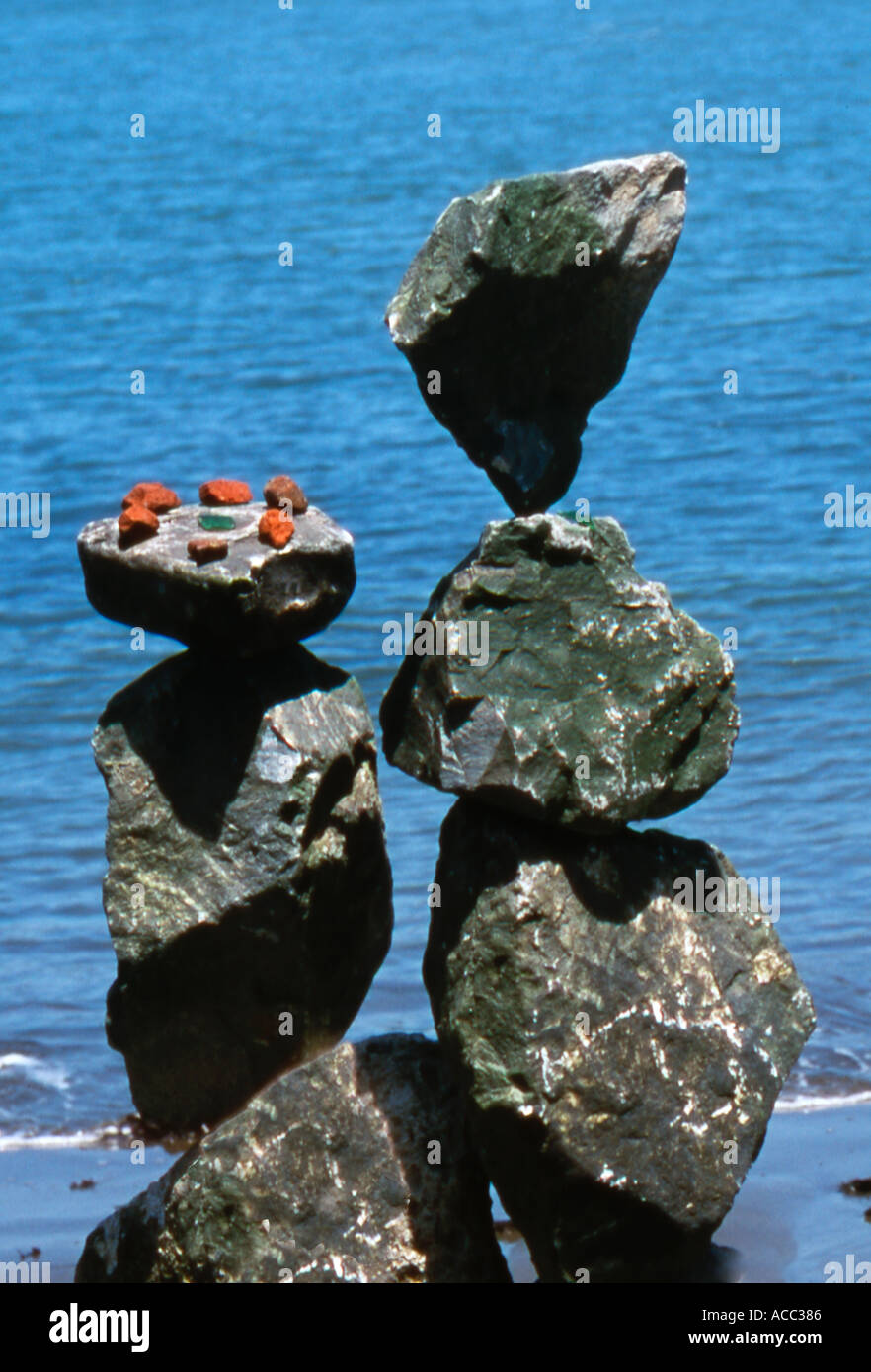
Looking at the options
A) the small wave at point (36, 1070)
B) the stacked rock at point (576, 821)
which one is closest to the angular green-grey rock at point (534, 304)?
the stacked rock at point (576, 821)

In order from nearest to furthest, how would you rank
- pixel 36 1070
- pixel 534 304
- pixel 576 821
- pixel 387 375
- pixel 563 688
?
pixel 576 821
pixel 563 688
pixel 534 304
pixel 36 1070
pixel 387 375

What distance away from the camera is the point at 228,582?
4.86 metres

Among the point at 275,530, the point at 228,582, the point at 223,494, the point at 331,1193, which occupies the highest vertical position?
the point at 223,494

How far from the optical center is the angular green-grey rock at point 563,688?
4848 millimetres

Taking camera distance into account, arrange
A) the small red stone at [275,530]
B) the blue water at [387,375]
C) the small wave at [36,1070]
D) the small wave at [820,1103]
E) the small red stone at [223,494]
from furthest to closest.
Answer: the blue water at [387,375] < the small wave at [36,1070] < the small wave at [820,1103] < the small red stone at [223,494] < the small red stone at [275,530]

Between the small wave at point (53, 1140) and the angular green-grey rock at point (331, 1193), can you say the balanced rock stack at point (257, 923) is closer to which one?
the angular green-grey rock at point (331, 1193)

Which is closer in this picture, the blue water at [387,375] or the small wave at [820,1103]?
the small wave at [820,1103]

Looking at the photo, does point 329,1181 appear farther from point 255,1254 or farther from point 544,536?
point 544,536

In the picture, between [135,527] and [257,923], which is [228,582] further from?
[257,923]

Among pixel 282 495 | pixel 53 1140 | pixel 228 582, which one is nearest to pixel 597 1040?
pixel 228 582

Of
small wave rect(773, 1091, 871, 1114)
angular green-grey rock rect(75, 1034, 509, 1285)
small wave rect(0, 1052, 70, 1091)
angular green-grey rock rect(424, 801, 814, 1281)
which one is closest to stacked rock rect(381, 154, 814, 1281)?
angular green-grey rock rect(424, 801, 814, 1281)

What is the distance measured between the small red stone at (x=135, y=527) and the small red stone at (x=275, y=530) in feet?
1.04

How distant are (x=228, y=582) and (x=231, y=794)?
63 centimetres
